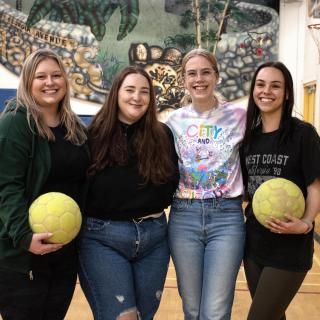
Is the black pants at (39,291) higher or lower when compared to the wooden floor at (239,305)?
higher

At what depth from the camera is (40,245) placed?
1794 mm

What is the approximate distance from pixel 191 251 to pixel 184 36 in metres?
9.98

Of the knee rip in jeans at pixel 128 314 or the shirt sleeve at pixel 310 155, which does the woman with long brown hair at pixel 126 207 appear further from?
the shirt sleeve at pixel 310 155

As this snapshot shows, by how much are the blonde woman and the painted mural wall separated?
9.06 metres

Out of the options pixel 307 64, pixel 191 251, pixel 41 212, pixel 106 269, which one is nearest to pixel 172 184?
pixel 191 251

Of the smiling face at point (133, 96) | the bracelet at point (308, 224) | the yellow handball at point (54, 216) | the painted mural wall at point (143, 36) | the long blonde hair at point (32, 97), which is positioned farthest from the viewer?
the painted mural wall at point (143, 36)

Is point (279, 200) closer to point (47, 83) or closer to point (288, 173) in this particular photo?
point (288, 173)

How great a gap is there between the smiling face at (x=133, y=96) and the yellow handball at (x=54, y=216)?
57cm

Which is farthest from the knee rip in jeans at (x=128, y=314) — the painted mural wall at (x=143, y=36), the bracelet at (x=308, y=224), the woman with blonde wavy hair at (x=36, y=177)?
the painted mural wall at (x=143, y=36)

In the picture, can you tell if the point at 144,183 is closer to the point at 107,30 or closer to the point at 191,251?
the point at 191,251

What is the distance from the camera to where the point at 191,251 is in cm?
217

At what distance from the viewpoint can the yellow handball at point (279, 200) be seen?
6.23 feet

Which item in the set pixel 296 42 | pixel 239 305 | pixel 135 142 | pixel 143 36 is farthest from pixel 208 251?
pixel 296 42

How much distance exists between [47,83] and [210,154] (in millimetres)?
899
